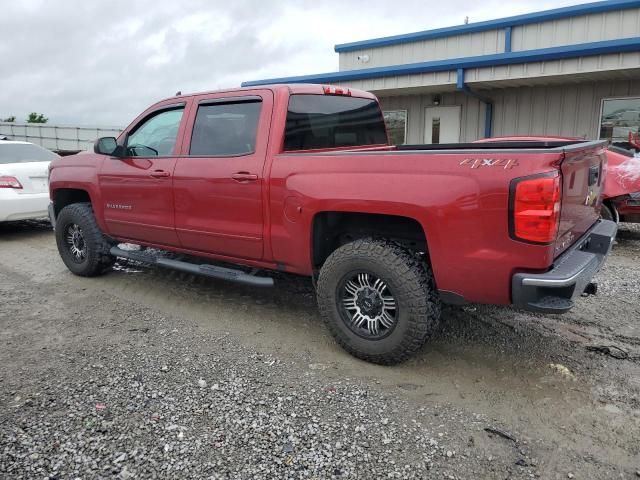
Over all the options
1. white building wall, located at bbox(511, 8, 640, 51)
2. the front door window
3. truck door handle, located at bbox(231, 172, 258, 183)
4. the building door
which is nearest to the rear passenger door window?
truck door handle, located at bbox(231, 172, 258, 183)

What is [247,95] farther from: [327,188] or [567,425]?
[567,425]

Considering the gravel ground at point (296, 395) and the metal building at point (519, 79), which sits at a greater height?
the metal building at point (519, 79)

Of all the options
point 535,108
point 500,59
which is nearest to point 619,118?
point 535,108

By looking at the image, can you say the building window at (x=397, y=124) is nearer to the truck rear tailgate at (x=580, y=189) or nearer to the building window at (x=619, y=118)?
the building window at (x=619, y=118)

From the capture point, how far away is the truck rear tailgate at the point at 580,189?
9.85 ft

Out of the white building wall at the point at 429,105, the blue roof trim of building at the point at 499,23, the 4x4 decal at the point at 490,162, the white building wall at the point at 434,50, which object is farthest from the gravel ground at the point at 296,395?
the white building wall at the point at 434,50

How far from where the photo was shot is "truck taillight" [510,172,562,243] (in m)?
2.77

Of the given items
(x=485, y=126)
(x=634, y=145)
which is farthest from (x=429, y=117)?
(x=634, y=145)

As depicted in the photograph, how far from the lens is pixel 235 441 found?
2715 mm

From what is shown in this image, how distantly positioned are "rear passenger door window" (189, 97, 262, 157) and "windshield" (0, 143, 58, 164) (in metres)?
5.25

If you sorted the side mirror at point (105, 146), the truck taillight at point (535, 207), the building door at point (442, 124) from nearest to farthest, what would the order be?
the truck taillight at point (535, 207) → the side mirror at point (105, 146) → the building door at point (442, 124)

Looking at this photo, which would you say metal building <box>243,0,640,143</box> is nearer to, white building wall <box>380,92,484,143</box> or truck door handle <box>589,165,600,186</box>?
white building wall <box>380,92,484,143</box>

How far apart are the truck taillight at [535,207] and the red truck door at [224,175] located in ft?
6.25

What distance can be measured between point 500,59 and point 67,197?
27.8 ft
